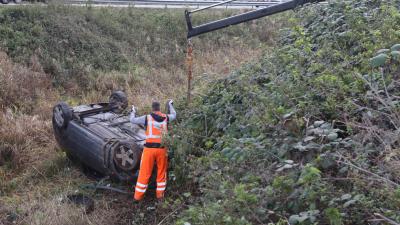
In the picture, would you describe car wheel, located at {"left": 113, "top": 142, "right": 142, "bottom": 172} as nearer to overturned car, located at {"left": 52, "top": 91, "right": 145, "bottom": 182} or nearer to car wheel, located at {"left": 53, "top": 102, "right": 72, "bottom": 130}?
overturned car, located at {"left": 52, "top": 91, "right": 145, "bottom": 182}

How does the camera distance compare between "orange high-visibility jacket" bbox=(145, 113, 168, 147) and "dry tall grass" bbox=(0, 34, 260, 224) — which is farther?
"orange high-visibility jacket" bbox=(145, 113, 168, 147)

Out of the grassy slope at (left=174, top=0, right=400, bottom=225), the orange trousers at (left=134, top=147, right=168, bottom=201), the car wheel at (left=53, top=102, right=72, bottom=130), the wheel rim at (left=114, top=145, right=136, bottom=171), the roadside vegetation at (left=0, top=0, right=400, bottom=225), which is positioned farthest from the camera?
the car wheel at (left=53, top=102, right=72, bottom=130)

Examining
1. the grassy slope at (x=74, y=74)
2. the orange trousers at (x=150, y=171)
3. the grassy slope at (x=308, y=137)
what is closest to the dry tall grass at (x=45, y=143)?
the grassy slope at (x=74, y=74)

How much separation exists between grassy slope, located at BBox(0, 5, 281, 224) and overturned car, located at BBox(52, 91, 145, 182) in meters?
0.38

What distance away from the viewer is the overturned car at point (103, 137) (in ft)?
20.8

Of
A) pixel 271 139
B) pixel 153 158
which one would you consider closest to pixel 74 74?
pixel 153 158

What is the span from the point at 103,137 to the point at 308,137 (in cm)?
356

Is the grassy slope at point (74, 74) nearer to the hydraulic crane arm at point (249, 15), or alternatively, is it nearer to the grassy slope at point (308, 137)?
the hydraulic crane arm at point (249, 15)

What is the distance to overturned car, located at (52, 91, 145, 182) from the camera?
20.8 feet

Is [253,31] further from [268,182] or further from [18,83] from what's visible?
[268,182]

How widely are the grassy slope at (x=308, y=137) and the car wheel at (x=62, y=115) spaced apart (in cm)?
194

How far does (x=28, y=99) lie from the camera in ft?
35.9

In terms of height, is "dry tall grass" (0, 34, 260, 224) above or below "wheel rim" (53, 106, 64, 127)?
below

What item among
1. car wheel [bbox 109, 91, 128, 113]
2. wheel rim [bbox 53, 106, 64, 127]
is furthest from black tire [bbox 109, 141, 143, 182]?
car wheel [bbox 109, 91, 128, 113]
